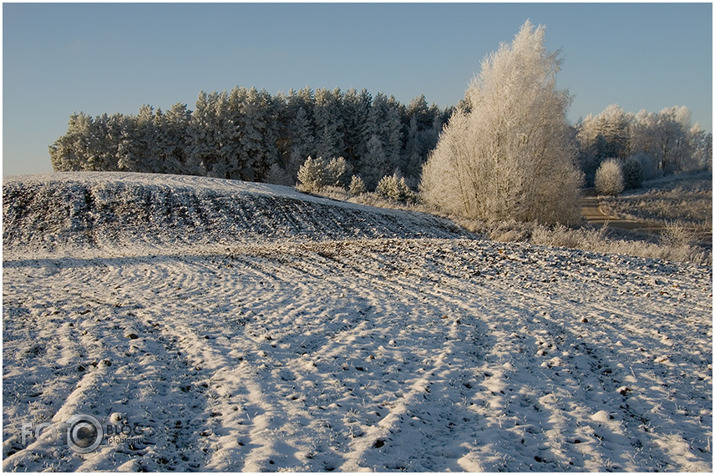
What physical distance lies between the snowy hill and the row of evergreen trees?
85.6ft

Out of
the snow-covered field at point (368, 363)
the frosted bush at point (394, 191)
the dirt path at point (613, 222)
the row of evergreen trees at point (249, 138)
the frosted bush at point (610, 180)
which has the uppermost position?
the row of evergreen trees at point (249, 138)

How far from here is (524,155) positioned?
70.3 feet

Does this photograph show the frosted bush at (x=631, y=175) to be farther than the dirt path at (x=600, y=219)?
Yes

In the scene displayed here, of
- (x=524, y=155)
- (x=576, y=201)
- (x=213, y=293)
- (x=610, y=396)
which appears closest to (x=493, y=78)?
(x=524, y=155)

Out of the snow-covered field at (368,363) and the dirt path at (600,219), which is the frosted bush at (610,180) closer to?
the dirt path at (600,219)

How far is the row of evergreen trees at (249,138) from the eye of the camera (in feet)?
165

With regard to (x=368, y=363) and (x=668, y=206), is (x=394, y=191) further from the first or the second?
(x=668, y=206)

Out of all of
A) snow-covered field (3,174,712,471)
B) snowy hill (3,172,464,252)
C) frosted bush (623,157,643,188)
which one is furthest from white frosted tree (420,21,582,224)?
frosted bush (623,157,643,188)

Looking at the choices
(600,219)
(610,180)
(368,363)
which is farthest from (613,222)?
(368,363)

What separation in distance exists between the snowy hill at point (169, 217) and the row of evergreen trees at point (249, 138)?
85.6ft

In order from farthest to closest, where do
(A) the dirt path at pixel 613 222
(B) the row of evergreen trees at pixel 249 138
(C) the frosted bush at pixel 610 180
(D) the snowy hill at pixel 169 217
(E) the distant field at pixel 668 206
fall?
(C) the frosted bush at pixel 610 180, (B) the row of evergreen trees at pixel 249 138, (E) the distant field at pixel 668 206, (A) the dirt path at pixel 613 222, (D) the snowy hill at pixel 169 217

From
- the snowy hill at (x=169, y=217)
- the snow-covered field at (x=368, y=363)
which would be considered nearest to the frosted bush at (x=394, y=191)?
the snowy hill at (x=169, y=217)

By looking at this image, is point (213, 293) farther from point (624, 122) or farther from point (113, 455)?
point (624, 122)

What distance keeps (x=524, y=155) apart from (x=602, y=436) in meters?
19.6
